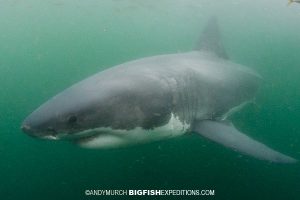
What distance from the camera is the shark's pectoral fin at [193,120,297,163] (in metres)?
4.21

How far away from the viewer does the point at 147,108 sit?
437 centimetres

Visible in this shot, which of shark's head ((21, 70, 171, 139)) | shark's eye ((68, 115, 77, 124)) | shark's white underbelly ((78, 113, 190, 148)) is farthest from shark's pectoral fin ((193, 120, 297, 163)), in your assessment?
shark's eye ((68, 115, 77, 124))

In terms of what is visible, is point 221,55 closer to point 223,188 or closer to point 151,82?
point 223,188

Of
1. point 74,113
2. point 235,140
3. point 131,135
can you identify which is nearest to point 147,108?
point 131,135

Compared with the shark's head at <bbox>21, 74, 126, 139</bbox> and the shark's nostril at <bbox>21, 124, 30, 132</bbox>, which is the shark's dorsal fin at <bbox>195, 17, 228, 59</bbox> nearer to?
the shark's head at <bbox>21, 74, 126, 139</bbox>

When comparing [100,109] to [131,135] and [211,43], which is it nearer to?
[131,135]

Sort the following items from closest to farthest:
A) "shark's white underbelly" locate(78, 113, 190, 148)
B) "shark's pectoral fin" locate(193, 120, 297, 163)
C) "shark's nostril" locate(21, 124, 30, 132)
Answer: "shark's nostril" locate(21, 124, 30, 132) → "shark's white underbelly" locate(78, 113, 190, 148) → "shark's pectoral fin" locate(193, 120, 297, 163)

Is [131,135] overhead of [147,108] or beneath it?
beneath

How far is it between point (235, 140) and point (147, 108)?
1.29 metres

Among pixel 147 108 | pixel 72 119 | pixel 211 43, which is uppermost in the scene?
pixel 211 43

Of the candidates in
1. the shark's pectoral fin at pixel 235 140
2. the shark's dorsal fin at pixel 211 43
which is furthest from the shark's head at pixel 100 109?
the shark's dorsal fin at pixel 211 43

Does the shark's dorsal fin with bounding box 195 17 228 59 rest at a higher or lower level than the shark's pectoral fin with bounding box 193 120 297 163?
higher

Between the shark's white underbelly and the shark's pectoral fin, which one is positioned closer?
the shark's white underbelly

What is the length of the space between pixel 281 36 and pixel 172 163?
83.0 meters
